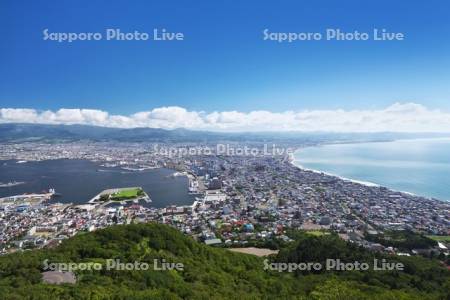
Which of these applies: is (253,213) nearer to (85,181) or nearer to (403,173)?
(85,181)

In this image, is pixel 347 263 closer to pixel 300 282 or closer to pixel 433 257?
pixel 300 282

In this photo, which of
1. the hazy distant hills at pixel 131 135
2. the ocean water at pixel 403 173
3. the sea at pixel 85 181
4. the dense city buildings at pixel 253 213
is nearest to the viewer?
the dense city buildings at pixel 253 213

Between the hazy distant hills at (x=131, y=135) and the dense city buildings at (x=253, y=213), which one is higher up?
the hazy distant hills at (x=131, y=135)

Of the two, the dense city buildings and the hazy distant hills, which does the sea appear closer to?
the dense city buildings

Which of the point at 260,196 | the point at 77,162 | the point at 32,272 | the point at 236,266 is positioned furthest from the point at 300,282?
the point at 77,162

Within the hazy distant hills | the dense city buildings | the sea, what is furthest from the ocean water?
the hazy distant hills

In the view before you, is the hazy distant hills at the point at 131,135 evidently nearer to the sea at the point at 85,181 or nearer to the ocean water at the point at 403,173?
the ocean water at the point at 403,173

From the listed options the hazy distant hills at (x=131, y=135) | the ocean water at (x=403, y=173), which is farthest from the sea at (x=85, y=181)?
the hazy distant hills at (x=131, y=135)

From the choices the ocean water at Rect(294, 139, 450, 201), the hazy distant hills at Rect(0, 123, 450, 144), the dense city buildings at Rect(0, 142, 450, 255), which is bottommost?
the dense city buildings at Rect(0, 142, 450, 255)

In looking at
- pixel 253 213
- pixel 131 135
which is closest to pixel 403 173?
pixel 253 213

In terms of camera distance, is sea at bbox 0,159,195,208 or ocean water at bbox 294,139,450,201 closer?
sea at bbox 0,159,195,208
